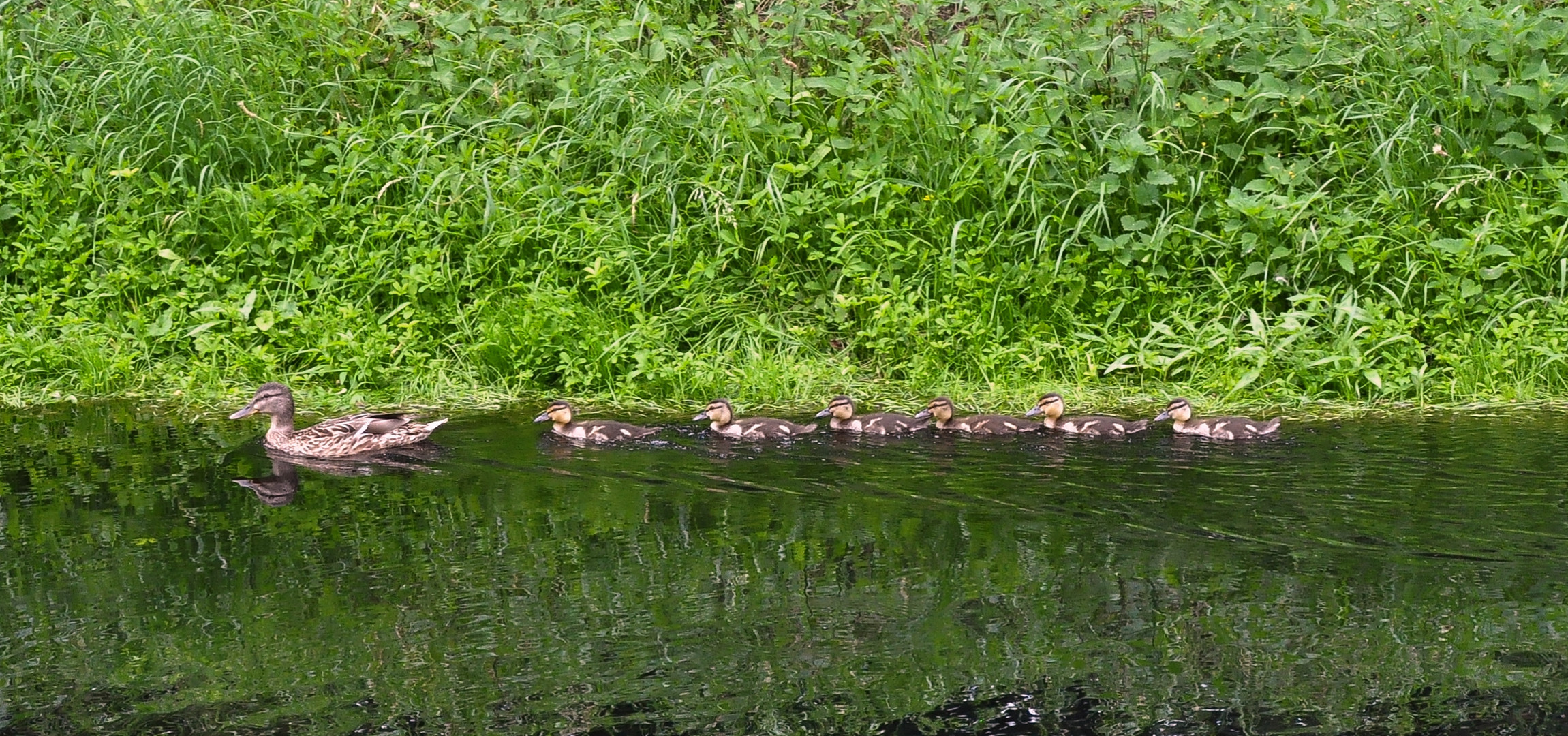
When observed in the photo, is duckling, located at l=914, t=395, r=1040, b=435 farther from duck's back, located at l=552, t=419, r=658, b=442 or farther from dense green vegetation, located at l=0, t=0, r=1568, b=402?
duck's back, located at l=552, t=419, r=658, b=442

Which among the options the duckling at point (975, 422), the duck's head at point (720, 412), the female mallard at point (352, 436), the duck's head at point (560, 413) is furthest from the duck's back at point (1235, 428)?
the female mallard at point (352, 436)

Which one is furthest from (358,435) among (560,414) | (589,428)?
(589,428)

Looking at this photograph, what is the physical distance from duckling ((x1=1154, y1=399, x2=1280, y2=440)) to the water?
0.17 m

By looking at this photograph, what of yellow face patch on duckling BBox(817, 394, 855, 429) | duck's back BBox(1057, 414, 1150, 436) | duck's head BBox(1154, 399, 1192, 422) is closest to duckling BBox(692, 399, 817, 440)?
yellow face patch on duckling BBox(817, 394, 855, 429)

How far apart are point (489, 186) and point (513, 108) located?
31.3 inches

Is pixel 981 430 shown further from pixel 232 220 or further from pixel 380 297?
pixel 232 220

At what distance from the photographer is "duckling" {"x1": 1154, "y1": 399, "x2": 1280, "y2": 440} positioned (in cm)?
733

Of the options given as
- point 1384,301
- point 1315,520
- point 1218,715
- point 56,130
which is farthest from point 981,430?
point 56,130

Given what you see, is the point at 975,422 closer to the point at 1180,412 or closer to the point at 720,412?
the point at 1180,412

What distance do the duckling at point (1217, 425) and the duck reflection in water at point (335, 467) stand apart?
3.38 metres

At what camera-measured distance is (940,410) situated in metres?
7.72

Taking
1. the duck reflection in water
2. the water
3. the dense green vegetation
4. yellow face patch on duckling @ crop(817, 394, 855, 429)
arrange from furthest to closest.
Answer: the dense green vegetation
yellow face patch on duckling @ crop(817, 394, 855, 429)
the duck reflection in water
the water

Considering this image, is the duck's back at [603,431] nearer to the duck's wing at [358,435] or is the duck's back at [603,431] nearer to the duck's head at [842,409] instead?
the duck's wing at [358,435]

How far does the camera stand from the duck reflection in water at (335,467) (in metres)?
6.99
